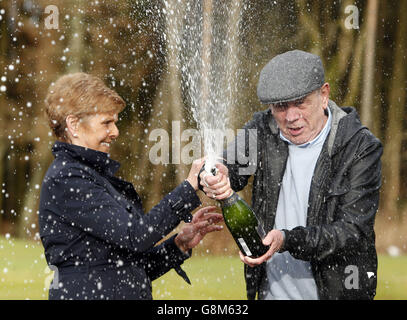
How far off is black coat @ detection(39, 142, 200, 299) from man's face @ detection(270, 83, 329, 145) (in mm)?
700

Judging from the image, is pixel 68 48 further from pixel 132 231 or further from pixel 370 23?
pixel 132 231

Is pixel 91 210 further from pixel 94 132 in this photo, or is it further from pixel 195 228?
pixel 195 228

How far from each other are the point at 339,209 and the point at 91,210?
4.18 feet

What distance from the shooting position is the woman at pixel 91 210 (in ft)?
8.68

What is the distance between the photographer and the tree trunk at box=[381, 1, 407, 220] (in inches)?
366

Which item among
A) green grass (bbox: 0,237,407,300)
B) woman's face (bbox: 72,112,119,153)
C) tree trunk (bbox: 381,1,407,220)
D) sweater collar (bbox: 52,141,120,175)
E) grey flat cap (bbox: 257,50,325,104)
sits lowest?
green grass (bbox: 0,237,407,300)

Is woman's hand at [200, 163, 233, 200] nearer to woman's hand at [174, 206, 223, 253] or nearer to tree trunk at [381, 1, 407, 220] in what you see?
woman's hand at [174, 206, 223, 253]

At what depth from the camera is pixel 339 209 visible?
304 centimetres

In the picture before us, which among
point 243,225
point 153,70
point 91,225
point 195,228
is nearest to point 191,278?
point 153,70

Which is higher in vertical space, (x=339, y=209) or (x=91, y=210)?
(x=91, y=210)

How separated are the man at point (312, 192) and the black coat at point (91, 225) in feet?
1.81

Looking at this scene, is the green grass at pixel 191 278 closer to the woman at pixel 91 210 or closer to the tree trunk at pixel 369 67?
the tree trunk at pixel 369 67

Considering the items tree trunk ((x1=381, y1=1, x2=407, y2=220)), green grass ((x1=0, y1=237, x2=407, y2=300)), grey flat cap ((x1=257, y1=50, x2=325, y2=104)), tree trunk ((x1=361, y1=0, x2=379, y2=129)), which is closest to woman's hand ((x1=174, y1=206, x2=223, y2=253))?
grey flat cap ((x1=257, y1=50, x2=325, y2=104))

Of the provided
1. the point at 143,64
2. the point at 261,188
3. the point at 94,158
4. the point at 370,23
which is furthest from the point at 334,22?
the point at 94,158
